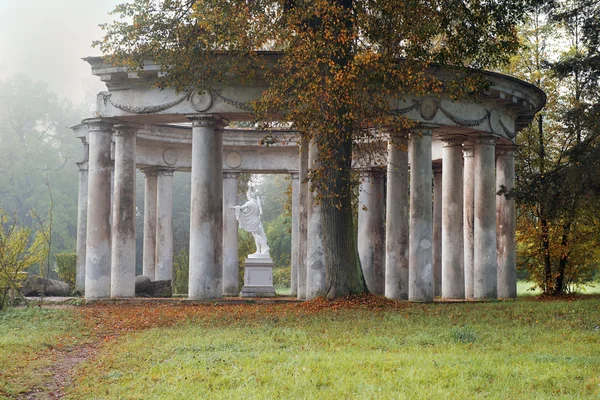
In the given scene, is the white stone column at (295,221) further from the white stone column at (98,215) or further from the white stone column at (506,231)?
the white stone column at (98,215)

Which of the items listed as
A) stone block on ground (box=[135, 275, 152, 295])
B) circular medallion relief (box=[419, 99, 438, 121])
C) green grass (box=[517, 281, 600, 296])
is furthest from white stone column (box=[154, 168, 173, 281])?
green grass (box=[517, 281, 600, 296])

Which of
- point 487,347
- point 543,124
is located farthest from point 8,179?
point 487,347

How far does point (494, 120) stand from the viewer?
115ft

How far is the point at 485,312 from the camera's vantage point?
2519 centimetres

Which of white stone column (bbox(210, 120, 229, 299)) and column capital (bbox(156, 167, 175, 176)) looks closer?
white stone column (bbox(210, 120, 229, 299))

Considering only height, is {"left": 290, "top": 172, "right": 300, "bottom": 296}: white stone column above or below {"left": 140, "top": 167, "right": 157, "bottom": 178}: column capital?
below

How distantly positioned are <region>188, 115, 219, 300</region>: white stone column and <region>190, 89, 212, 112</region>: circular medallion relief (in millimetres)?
360

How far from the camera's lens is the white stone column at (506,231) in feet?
125

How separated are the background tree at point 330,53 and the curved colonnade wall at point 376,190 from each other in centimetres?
216

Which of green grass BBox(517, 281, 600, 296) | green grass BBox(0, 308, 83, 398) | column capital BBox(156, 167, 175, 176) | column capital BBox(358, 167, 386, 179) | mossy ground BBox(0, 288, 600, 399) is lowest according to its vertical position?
green grass BBox(517, 281, 600, 296)

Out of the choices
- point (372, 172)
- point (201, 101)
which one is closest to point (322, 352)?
point (201, 101)

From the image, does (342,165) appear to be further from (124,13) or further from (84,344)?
(84,344)

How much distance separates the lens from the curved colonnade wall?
32.2 meters

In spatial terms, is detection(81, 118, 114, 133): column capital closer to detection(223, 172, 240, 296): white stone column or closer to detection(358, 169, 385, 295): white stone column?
detection(223, 172, 240, 296): white stone column
